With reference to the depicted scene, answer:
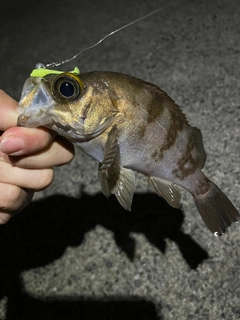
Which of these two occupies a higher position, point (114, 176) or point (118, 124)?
point (118, 124)

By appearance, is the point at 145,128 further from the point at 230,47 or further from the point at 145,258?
the point at 230,47

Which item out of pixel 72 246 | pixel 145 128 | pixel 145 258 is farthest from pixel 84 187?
pixel 145 128

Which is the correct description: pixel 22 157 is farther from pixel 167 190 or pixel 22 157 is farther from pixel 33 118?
pixel 167 190

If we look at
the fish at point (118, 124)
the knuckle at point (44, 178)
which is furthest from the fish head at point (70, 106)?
the knuckle at point (44, 178)

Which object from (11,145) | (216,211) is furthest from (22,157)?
(216,211)

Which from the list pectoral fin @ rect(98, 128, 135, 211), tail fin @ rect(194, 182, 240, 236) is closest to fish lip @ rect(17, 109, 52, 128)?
pectoral fin @ rect(98, 128, 135, 211)

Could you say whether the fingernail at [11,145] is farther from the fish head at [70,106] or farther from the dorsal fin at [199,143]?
the dorsal fin at [199,143]

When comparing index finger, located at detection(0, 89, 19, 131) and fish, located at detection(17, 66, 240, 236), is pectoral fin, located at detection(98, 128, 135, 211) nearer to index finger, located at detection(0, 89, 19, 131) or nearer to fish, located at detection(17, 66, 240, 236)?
fish, located at detection(17, 66, 240, 236)
